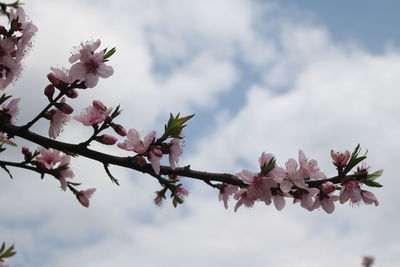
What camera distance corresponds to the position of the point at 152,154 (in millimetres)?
3898

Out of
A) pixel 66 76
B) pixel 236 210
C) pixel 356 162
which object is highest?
pixel 66 76

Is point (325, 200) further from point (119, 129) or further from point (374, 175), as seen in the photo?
point (119, 129)

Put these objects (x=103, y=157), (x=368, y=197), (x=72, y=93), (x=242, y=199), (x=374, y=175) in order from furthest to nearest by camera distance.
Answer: (x=242, y=199) → (x=368, y=197) → (x=374, y=175) → (x=72, y=93) → (x=103, y=157)

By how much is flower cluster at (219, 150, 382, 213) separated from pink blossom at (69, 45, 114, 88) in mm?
1603

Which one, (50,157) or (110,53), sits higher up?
(110,53)

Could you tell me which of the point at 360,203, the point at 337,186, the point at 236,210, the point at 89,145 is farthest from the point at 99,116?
the point at 360,203

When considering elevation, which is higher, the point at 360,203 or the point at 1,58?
the point at 1,58

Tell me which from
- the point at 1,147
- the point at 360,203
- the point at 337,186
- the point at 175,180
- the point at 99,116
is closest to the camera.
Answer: the point at 1,147

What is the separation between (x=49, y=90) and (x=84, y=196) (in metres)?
1.21

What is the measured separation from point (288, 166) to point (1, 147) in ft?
8.47

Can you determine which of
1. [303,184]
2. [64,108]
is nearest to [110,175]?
[64,108]

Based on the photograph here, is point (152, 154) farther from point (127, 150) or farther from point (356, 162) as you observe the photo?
point (356, 162)

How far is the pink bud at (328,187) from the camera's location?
13.9ft

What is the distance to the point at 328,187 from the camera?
423cm
